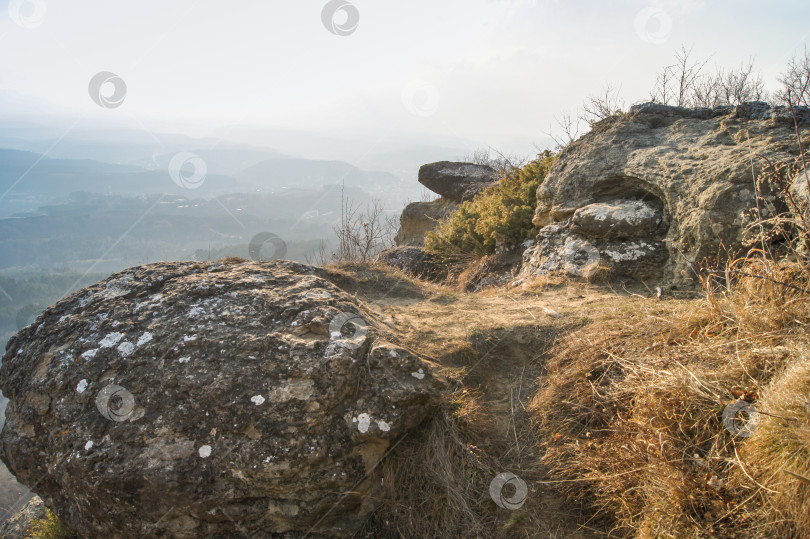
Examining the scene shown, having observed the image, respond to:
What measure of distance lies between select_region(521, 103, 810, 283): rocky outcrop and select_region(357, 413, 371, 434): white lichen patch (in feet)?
12.7

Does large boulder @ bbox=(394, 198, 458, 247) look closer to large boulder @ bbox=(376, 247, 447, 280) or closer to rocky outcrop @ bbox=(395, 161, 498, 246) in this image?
rocky outcrop @ bbox=(395, 161, 498, 246)

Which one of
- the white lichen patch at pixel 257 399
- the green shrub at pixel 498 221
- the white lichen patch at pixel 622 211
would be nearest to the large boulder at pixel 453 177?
the green shrub at pixel 498 221

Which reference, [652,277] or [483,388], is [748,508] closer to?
[483,388]

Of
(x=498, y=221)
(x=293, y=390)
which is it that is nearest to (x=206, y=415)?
(x=293, y=390)

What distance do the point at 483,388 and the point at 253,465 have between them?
1.91 metres

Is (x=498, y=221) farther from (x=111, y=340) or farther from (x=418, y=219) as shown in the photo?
(x=111, y=340)

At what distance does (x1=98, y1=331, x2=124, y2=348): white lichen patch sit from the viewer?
126 inches

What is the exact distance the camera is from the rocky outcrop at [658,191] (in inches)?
190

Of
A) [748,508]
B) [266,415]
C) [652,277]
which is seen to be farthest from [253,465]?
[652,277]

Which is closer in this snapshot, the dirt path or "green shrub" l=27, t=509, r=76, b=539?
the dirt path

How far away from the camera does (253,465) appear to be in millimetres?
2684

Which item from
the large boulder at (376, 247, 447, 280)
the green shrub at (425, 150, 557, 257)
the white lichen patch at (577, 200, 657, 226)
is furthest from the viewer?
the large boulder at (376, 247, 447, 280)

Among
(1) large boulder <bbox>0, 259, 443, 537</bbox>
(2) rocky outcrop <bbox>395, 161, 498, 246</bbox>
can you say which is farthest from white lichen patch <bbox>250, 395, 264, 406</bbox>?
(2) rocky outcrop <bbox>395, 161, 498, 246</bbox>

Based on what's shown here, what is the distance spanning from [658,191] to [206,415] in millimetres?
6097
